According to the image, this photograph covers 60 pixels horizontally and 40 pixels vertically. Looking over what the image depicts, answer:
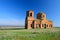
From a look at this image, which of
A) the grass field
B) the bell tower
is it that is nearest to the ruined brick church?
the bell tower

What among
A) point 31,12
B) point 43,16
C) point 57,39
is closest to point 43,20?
point 43,16

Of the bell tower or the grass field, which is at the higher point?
the bell tower

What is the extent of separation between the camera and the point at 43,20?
5091cm

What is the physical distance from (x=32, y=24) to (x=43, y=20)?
190 inches

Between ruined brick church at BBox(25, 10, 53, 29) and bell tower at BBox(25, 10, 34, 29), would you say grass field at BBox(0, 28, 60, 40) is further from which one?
ruined brick church at BBox(25, 10, 53, 29)

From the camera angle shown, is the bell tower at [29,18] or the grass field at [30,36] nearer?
the grass field at [30,36]

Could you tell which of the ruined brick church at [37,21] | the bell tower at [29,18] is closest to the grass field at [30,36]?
the bell tower at [29,18]

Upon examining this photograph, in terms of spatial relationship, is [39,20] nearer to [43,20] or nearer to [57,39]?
[43,20]

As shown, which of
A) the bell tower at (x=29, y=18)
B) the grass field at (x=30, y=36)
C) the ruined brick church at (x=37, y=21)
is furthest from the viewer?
the ruined brick church at (x=37, y=21)

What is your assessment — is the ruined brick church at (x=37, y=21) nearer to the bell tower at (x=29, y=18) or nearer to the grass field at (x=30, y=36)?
the bell tower at (x=29, y=18)

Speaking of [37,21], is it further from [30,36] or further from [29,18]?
[30,36]

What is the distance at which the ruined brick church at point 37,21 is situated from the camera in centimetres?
4825

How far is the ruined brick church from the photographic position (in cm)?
4825

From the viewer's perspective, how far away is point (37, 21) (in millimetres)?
49750
